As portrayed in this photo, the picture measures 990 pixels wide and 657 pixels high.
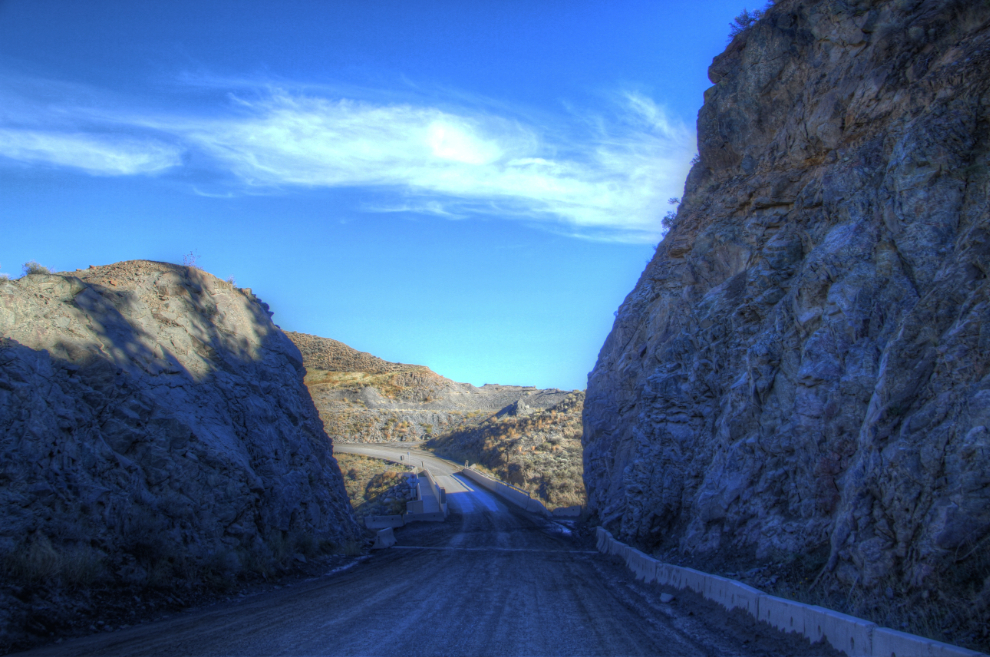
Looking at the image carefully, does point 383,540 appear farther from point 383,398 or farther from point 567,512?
point 383,398

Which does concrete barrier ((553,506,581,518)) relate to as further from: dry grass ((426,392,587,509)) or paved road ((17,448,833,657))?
paved road ((17,448,833,657))

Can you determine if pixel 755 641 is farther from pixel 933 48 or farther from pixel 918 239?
pixel 933 48

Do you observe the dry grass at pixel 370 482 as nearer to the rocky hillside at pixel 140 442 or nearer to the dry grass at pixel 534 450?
the dry grass at pixel 534 450

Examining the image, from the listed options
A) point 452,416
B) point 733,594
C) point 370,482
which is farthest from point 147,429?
point 452,416

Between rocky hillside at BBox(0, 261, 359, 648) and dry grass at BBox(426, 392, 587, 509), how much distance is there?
22045 millimetres

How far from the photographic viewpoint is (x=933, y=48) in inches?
516

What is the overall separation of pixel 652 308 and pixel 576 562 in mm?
11289

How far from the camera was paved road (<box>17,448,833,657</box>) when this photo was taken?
8164mm

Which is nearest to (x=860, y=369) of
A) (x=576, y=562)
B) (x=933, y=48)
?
(x=933, y=48)

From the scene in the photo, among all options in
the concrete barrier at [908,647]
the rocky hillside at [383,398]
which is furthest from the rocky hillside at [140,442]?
the rocky hillside at [383,398]

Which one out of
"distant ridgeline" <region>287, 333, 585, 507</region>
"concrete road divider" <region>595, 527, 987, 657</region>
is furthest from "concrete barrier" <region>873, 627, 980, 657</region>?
"distant ridgeline" <region>287, 333, 585, 507</region>

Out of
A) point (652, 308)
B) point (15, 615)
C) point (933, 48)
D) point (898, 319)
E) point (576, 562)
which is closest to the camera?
point (15, 615)

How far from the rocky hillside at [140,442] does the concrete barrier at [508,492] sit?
19.4 metres

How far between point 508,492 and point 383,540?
2148 centimetres
